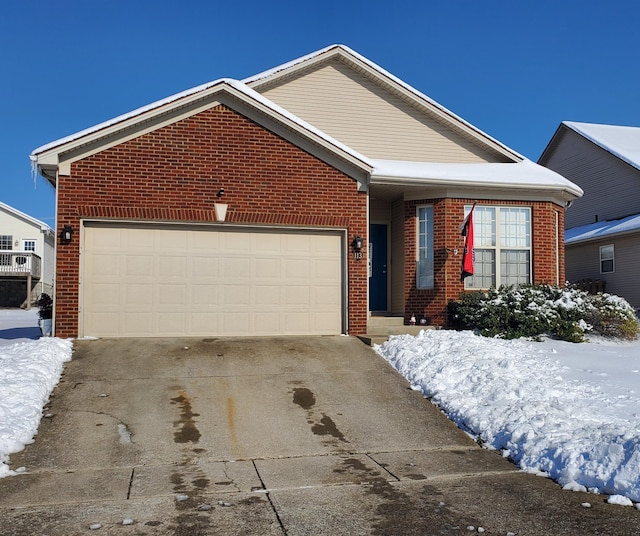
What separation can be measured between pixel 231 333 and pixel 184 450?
5.20m

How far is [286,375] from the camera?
952 centimetres

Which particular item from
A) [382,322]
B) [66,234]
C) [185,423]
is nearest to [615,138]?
[382,322]

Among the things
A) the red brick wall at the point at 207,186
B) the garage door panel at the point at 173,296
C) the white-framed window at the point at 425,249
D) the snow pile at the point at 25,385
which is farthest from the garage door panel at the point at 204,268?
the white-framed window at the point at 425,249

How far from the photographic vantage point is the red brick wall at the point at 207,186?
11.2 metres

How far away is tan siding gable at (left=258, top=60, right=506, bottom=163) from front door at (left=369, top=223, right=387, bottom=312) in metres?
2.03

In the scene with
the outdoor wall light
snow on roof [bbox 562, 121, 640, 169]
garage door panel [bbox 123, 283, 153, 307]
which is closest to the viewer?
the outdoor wall light

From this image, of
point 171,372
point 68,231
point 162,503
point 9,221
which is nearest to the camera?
point 162,503

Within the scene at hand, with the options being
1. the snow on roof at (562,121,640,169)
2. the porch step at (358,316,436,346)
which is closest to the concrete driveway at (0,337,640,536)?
the porch step at (358,316,436,346)

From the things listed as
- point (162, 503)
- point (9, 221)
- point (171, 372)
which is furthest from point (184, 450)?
point (9, 221)

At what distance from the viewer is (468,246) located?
1312cm

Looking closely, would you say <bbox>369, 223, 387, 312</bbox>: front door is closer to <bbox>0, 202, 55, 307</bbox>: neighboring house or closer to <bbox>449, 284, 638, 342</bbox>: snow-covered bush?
<bbox>449, 284, 638, 342</bbox>: snow-covered bush

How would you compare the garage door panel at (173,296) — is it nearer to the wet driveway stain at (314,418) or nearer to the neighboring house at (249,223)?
the neighboring house at (249,223)

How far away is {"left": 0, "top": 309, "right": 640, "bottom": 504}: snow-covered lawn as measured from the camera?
583 centimetres

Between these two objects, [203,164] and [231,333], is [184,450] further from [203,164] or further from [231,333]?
[203,164]
